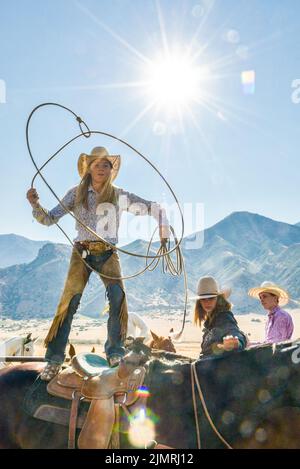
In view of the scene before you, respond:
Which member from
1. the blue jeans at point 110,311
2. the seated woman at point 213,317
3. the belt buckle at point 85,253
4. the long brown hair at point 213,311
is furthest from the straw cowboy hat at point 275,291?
the belt buckle at point 85,253

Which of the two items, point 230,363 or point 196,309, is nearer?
point 230,363

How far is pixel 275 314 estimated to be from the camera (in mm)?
6465

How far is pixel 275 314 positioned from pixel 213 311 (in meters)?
2.41

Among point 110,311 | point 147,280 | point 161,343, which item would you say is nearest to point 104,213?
point 110,311

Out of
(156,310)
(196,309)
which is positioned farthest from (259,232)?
(196,309)

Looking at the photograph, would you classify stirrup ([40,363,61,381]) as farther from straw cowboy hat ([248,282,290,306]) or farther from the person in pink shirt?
straw cowboy hat ([248,282,290,306])

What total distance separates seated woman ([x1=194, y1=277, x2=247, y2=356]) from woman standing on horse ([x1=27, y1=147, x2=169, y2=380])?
89cm

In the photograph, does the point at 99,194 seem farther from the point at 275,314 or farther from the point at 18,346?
the point at 18,346

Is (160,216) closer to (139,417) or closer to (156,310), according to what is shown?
(139,417)

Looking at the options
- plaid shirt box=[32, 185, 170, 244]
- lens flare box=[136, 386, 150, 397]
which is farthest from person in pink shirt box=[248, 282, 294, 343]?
lens flare box=[136, 386, 150, 397]

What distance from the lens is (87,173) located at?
4383 millimetres

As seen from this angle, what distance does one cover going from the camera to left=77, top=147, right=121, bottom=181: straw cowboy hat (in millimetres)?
4414

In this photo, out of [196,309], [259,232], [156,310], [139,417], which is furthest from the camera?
[259,232]
